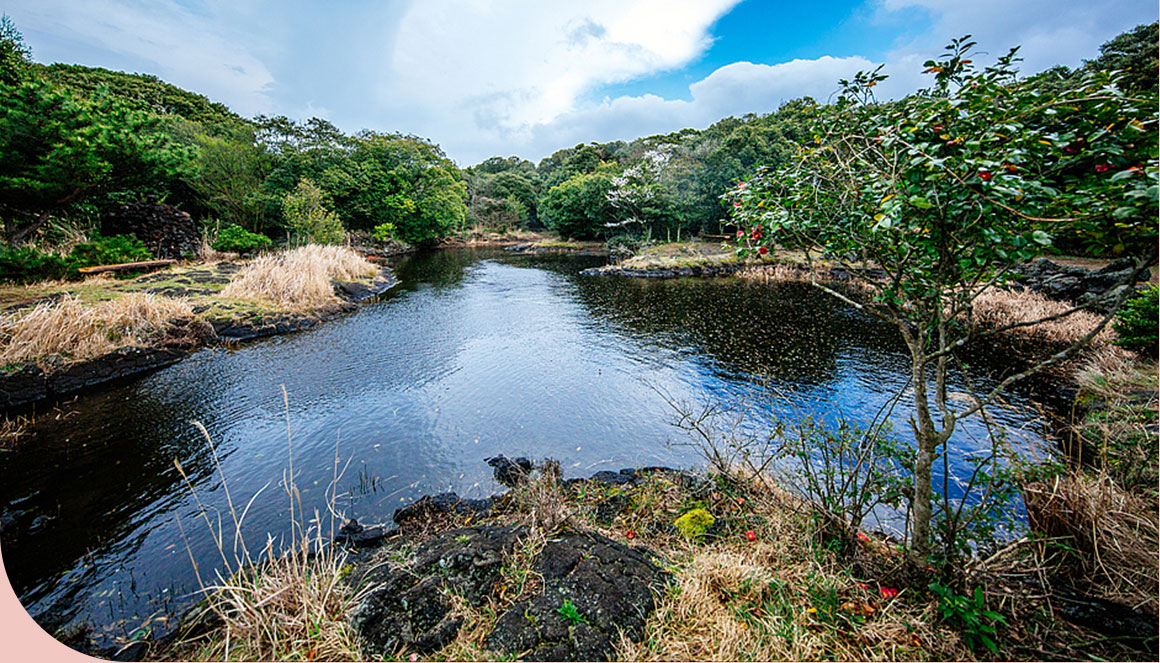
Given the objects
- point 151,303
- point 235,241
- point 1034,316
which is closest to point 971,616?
point 151,303

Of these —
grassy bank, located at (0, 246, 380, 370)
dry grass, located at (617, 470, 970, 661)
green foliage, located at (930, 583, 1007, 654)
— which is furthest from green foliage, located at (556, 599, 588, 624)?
grassy bank, located at (0, 246, 380, 370)

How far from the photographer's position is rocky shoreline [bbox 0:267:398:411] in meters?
6.95

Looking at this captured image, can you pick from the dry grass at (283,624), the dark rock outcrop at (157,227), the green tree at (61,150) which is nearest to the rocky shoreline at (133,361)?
the green tree at (61,150)

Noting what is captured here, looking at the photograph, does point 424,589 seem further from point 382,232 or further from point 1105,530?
point 382,232

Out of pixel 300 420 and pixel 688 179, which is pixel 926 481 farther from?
pixel 688 179

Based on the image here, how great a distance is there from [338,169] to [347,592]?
3492 centimetres

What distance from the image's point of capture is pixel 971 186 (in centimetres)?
191

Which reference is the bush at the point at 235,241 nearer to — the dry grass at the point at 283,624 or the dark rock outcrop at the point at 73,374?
the dark rock outcrop at the point at 73,374

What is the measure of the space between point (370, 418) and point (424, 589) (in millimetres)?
4847

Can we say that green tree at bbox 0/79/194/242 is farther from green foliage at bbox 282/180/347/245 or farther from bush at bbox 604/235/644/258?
bush at bbox 604/235/644/258

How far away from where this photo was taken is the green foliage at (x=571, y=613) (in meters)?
2.57

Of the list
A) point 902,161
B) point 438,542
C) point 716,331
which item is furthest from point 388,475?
point 716,331

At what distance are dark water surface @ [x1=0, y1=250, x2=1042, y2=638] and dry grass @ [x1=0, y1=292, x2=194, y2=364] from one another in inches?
44.9

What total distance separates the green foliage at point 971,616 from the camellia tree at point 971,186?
40 centimetres
